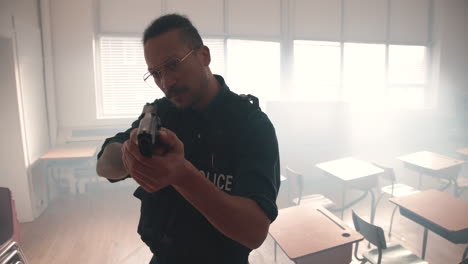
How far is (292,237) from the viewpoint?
2.12 m

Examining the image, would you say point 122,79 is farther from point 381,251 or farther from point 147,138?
point 147,138

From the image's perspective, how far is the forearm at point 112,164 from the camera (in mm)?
929

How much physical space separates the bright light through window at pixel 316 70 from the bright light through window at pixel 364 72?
0.25m

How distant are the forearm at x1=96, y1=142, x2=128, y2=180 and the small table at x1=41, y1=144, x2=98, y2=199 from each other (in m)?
3.54

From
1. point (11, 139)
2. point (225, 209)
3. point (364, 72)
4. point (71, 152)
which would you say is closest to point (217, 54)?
point (71, 152)

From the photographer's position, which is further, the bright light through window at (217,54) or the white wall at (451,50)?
the white wall at (451,50)

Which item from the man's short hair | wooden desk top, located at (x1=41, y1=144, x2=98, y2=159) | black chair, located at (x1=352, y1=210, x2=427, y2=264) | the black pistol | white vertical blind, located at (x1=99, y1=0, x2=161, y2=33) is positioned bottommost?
black chair, located at (x1=352, y1=210, x2=427, y2=264)

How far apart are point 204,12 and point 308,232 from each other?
436 centimetres

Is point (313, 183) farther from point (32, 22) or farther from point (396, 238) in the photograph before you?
point (32, 22)

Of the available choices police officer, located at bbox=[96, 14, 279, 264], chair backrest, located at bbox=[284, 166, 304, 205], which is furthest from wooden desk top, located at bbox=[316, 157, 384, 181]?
police officer, located at bbox=[96, 14, 279, 264]

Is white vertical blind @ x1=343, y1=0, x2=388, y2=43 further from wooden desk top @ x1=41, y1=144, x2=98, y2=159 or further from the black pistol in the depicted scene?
the black pistol

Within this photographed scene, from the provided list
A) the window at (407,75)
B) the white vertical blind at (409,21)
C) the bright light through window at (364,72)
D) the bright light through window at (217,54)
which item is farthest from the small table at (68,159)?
the white vertical blind at (409,21)

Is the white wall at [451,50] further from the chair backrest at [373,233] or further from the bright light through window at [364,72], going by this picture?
the chair backrest at [373,233]

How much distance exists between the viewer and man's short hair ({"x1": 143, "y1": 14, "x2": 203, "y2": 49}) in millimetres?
828
